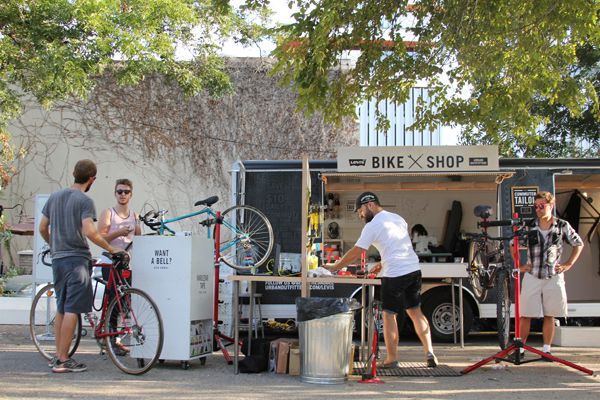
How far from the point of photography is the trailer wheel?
30.3 feet

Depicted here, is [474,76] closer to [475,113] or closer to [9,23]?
[475,113]

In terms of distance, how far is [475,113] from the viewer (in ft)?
34.9

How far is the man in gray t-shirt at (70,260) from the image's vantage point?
6316 mm

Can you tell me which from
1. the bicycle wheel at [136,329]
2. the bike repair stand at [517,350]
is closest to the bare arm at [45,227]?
the bicycle wheel at [136,329]

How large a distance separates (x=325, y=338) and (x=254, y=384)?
746 millimetres

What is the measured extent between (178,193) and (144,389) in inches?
448

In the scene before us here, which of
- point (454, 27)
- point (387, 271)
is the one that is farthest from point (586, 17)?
point (387, 271)

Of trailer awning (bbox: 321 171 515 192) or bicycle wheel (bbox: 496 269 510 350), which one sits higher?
trailer awning (bbox: 321 171 515 192)

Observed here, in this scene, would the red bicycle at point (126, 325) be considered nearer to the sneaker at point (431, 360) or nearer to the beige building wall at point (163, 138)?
the sneaker at point (431, 360)

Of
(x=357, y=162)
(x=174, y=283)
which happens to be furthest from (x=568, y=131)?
(x=174, y=283)

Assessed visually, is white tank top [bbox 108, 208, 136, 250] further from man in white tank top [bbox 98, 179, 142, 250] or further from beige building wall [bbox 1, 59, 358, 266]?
beige building wall [bbox 1, 59, 358, 266]

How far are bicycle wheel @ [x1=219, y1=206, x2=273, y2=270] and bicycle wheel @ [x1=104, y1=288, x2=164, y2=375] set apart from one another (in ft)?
7.89

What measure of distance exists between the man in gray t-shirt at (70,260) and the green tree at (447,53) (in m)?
2.97

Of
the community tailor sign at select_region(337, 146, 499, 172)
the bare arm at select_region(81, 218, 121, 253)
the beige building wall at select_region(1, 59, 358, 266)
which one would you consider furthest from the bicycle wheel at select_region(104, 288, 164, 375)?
the beige building wall at select_region(1, 59, 358, 266)
